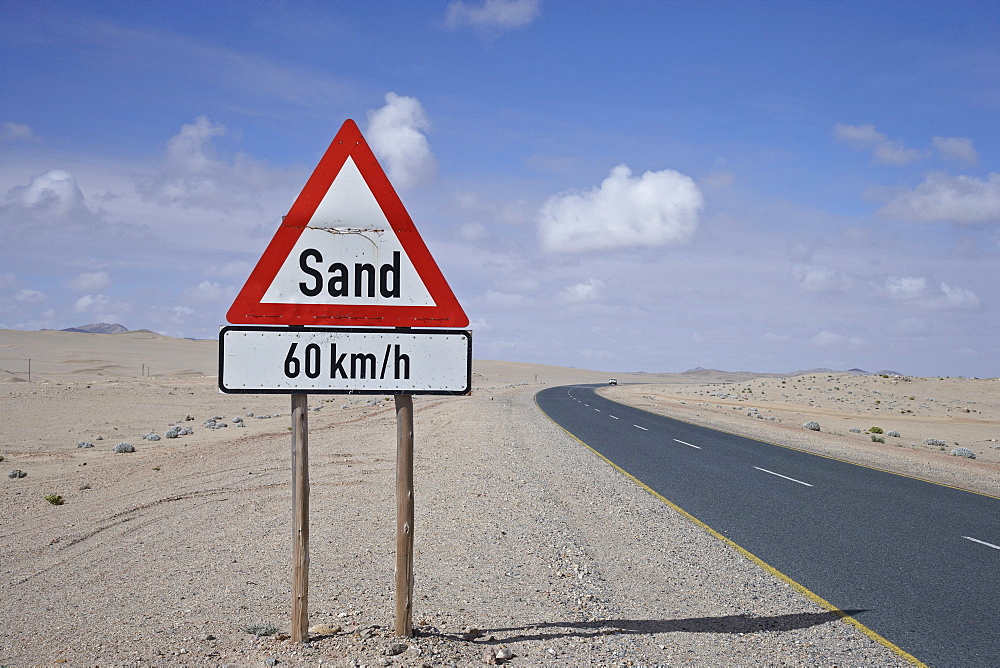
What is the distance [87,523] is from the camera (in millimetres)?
9367

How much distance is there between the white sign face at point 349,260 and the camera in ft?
14.1

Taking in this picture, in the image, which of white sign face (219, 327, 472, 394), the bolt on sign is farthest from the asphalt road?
the bolt on sign

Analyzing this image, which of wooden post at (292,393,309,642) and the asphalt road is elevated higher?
wooden post at (292,393,309,642)

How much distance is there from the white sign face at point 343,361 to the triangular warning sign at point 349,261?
0.08m

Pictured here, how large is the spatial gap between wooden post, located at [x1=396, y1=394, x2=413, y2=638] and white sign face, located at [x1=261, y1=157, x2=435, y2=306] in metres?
0.64

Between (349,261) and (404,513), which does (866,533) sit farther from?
(349,261)

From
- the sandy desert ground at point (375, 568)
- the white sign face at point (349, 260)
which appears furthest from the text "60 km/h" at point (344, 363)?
the sandy desert ground at point (375, 568)

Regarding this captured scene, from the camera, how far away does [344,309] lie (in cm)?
431

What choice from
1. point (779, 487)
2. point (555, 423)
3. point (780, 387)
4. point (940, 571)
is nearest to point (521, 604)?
point (940, 571)

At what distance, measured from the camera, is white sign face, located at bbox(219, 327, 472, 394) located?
4.24 meters

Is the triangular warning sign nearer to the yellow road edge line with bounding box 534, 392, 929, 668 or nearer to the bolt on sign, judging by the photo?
the bolt on sign

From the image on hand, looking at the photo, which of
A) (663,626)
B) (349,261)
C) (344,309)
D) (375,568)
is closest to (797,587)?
(663,626)

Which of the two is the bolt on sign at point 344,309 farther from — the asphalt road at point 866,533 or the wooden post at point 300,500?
the asphalt road at point 866,533

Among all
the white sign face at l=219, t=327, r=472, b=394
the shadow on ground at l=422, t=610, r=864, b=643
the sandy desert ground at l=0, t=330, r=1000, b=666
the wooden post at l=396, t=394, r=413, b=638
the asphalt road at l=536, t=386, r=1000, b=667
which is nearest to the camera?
the white sign face at l=219, t=327, r=472, b=394
